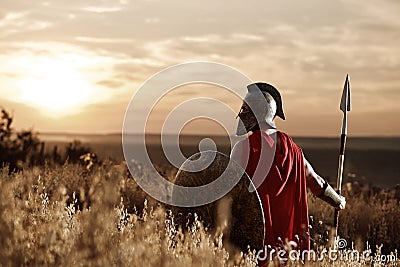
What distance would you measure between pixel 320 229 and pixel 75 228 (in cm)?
563

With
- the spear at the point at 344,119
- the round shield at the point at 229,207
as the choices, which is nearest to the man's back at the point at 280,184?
the round shield at the point at 229,207

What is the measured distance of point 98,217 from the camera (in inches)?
176

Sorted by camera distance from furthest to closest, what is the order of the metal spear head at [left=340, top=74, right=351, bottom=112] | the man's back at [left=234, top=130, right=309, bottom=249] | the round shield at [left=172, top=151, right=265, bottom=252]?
the metal spear head at [left=340, top=74, right=351, bottom=112] < the man's back at [left=234, top=130, right=309, bottom=249] < the round shield at [left=172, top=151, right=265, bottom=252]

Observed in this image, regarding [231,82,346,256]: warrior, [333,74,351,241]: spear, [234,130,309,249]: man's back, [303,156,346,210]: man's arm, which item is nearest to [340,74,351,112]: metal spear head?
[333,74,351,241]: spear

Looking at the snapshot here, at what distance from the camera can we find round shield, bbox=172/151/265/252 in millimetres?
6066

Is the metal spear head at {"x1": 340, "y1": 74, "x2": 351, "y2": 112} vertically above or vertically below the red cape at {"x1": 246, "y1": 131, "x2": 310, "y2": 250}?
above

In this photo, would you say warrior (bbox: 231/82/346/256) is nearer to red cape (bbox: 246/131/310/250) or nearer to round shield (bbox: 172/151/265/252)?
red cape (bbox: 246/131/310/250)

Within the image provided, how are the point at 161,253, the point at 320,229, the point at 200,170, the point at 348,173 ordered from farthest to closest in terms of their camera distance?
the point at 348,173
the point at 320,229
the point at 200,170
the point at 161,253

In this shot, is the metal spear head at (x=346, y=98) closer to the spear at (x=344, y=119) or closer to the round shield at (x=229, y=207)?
the spear at (x=344, y=119)

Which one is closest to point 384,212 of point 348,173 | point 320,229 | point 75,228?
point 320,229

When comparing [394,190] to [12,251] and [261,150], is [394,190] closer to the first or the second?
[261,150]

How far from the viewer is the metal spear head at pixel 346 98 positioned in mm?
8281

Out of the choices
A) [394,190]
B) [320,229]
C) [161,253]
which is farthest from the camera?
[394,190]

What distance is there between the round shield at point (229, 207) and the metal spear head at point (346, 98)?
2.60m
